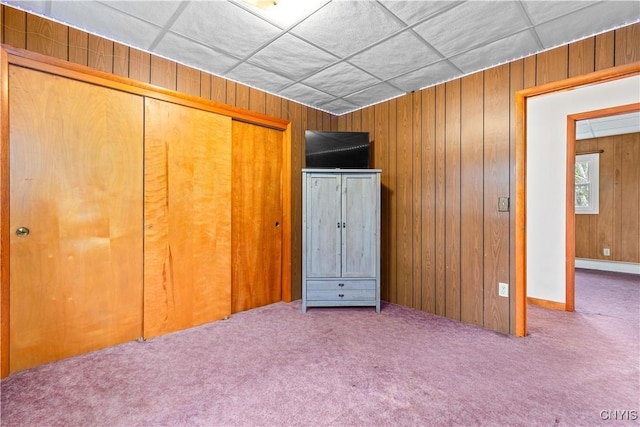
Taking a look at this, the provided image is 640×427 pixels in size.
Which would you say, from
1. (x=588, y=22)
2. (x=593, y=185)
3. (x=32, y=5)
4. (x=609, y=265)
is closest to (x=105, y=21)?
(x=32, y=5)

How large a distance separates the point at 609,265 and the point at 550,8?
5425 mm

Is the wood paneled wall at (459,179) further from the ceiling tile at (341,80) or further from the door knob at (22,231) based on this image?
the door knob at (22,231)

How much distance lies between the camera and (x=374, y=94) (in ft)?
10.6

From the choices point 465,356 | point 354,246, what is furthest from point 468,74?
point 465,356

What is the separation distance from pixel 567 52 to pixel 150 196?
11.5 feet

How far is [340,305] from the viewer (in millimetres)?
3070

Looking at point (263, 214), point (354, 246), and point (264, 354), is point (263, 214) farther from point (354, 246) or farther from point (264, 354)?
point (264, 354)

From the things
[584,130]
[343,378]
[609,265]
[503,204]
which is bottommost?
[343,378]

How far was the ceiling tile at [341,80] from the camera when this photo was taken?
105 inches

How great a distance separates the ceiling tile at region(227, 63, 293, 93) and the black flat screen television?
583mm

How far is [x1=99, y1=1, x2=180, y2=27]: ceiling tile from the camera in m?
1.80

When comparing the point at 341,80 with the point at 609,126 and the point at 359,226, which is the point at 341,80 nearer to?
the point at 359,226

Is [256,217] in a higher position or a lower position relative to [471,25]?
lower

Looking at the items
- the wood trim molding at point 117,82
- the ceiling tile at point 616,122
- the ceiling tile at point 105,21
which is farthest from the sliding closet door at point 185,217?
the ceiling tile at point 616,122
